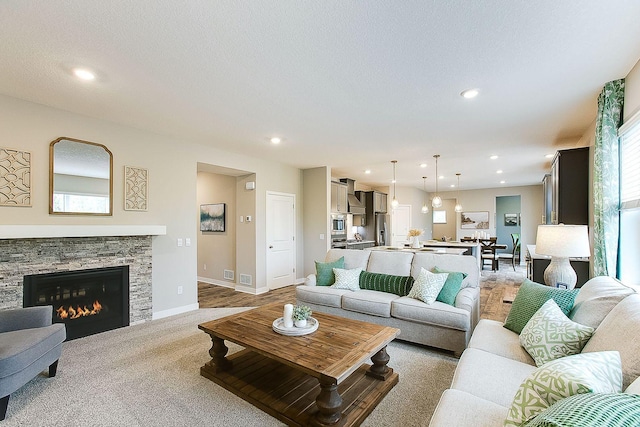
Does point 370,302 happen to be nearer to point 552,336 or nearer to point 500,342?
point 500,342

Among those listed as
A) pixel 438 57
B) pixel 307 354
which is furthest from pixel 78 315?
pixel 438 57

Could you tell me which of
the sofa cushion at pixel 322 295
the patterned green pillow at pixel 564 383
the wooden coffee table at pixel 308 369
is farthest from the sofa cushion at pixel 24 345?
the patterned green pillow at pixel 564 383

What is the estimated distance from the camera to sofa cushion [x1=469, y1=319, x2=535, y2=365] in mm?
1997

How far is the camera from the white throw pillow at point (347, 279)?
12.9 ft

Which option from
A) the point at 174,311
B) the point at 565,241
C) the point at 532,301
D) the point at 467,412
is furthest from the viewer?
the point at 174,311

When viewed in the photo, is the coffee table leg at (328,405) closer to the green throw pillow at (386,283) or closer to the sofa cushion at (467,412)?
the sofa cushion at (467,412)

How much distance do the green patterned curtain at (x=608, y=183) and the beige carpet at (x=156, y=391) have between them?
5.52ft

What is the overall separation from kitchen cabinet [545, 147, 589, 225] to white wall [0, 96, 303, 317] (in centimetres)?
478

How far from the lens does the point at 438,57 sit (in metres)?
2.30

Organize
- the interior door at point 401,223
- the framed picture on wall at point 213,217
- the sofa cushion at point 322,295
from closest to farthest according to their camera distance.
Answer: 1. the sofa cushion at point 322,295
2. the framed picture on wall at point 213,217
3. the interior door at point 401,223

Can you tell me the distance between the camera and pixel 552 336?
183 centimetres

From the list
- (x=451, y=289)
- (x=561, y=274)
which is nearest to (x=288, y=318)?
(x=451, y=289)

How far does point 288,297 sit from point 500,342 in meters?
3.76

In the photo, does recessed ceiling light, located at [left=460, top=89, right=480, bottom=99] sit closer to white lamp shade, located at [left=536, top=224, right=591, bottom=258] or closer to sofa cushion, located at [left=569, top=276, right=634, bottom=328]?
white lamp shade, located at [left=536, top=224, right=591, bottom=258]
